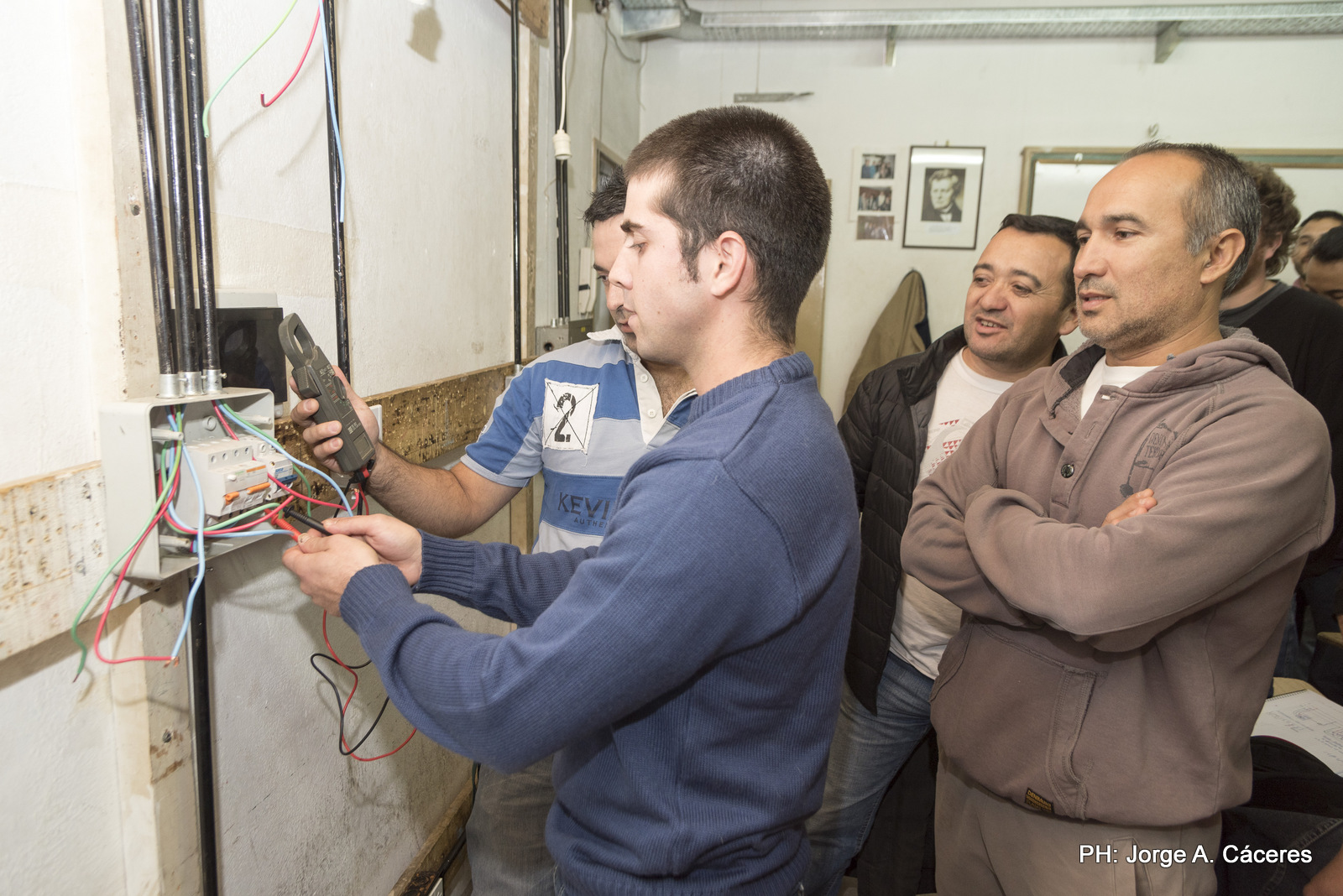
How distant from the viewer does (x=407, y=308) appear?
1.57 m

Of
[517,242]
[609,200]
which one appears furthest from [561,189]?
[609,200]

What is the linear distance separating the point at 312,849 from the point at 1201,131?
4.41 metres

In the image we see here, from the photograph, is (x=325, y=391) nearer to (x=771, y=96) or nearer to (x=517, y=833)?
(x=517, y=833)

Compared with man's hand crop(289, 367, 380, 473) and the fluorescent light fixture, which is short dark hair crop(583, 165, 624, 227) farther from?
the fluorescent light fixture

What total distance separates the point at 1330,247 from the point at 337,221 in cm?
318

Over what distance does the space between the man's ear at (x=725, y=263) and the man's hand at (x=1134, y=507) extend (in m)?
0.61

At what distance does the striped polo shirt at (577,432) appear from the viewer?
144cm

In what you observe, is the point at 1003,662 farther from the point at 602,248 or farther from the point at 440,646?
the point at 602,248

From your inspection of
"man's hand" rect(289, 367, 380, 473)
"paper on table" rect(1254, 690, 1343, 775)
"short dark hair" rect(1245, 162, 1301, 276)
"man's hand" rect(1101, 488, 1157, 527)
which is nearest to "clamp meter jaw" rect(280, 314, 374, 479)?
"man's hand" rect(289, 367, 380, 473)

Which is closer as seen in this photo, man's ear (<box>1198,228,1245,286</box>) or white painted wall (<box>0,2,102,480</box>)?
white painted wall (<box>0,2,102,480</box>)

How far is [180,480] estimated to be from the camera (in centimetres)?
86

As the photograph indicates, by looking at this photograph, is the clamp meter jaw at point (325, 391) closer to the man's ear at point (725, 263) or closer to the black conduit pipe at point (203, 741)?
the black conduit pipe at point (203, 741)

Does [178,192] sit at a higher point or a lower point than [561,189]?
lower

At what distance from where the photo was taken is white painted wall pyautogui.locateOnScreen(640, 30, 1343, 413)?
342 cm
